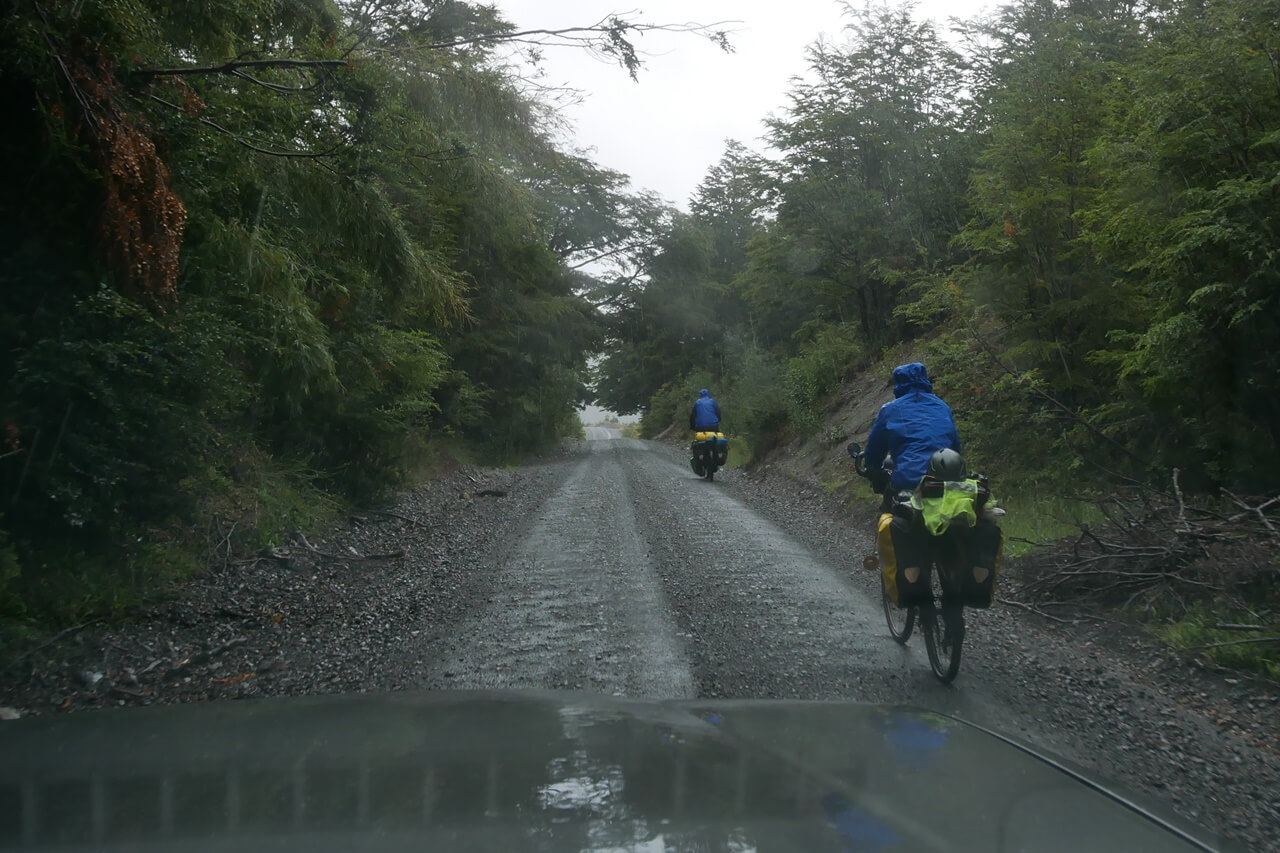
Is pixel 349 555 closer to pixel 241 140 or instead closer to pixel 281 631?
pixel 281 631

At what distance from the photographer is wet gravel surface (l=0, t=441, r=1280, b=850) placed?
16.4ft

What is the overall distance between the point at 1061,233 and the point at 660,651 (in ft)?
28.7

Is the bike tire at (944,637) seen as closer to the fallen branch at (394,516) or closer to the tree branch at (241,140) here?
the tree branch at (241,140)

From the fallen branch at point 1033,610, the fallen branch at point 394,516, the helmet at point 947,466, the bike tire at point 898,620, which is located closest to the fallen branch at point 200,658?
the bike tire at point 898,620

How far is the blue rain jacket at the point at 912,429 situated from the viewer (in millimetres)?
6512

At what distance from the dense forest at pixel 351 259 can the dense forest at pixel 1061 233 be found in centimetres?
4

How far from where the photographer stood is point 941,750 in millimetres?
3430

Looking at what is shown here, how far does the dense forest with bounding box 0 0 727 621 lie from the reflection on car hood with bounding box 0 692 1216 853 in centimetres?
333

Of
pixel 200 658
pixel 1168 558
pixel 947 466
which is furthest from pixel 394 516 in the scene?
pixel 1168 558

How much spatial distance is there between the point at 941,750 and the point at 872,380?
19.5 metres

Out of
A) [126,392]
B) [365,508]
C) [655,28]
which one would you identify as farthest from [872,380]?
[126,392]

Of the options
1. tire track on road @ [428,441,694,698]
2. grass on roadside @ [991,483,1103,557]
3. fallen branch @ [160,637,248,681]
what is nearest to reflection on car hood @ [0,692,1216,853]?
tire track on road @ [428,441,694,698]

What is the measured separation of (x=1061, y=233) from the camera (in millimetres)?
12406

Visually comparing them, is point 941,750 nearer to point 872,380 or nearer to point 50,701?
point 50,701
